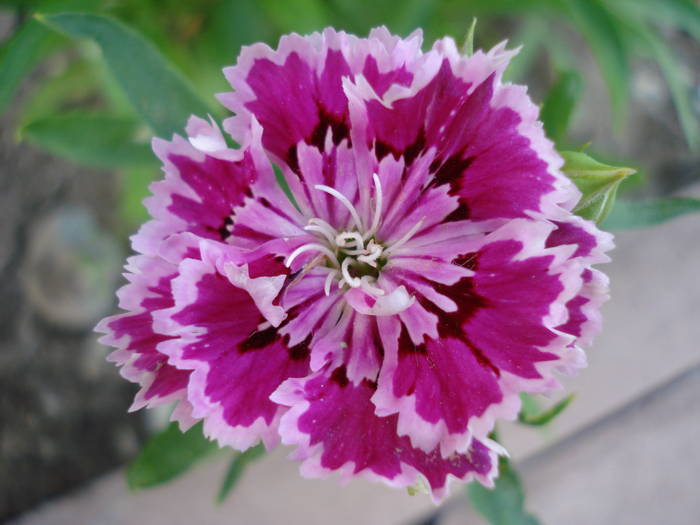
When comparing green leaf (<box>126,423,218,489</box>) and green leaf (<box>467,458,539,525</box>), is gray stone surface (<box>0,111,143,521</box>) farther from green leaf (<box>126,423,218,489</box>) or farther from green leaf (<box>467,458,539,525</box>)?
green leaf (<box>467,458,539,525</box>)

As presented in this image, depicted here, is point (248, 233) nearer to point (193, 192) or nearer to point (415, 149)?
point (193, 192)

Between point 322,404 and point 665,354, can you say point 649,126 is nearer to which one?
point 665,354

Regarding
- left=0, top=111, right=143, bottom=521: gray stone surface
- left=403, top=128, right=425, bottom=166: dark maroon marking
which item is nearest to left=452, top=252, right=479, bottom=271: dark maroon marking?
left=403, top=128, right=425, bottom=166: dark maroon marking

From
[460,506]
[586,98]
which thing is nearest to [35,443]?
[460,506]

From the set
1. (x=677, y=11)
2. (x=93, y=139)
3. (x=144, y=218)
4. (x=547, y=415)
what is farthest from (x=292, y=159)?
(x=144, y=218)

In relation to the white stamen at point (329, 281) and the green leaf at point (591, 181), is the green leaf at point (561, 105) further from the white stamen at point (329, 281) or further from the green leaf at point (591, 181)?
the white stamen at point (329, 281)

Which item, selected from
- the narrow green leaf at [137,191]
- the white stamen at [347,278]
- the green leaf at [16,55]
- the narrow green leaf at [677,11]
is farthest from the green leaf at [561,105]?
the narrow green leaf at [137,191]
